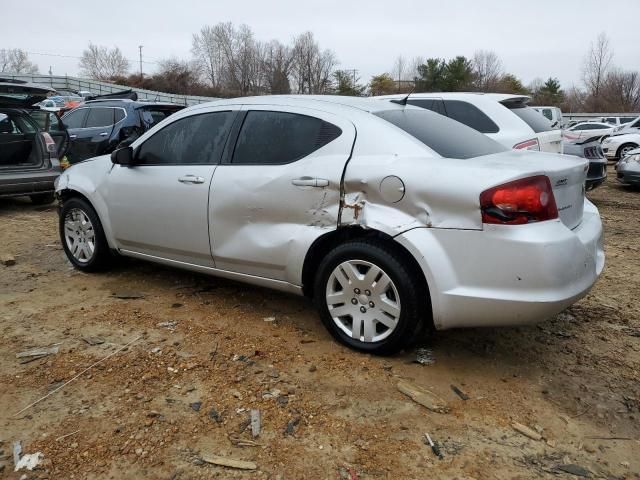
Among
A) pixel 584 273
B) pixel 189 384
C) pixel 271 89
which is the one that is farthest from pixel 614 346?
pixel 271 89

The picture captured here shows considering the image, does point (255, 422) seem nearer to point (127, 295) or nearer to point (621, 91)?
point (127, 295)

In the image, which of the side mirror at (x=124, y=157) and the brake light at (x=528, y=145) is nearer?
the side mirror at (x=124, y=157)

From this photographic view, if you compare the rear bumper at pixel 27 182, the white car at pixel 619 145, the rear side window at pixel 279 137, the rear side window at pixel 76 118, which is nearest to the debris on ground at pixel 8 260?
the rear bumper at pixel 27 182

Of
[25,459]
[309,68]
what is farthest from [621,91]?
[25,459]

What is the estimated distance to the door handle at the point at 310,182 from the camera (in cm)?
318

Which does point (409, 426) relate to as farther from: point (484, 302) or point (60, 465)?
point (60, 465)

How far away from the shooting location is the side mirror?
164 inches

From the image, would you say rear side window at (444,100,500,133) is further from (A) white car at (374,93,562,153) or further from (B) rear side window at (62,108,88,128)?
(B) rear side window at (62,108,88,128)

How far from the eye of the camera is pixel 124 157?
416 cm

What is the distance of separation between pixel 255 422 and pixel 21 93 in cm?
614

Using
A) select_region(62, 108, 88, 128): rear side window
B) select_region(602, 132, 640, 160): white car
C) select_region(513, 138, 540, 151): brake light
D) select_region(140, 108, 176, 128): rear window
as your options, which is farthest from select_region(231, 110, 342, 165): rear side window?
select_region(602, 132, 640, 160): white car

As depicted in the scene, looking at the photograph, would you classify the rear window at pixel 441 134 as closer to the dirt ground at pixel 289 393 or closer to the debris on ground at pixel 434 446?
the dirt ground at pixel 289 393

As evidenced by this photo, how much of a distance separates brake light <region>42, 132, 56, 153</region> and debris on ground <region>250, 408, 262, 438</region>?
7.02 meters

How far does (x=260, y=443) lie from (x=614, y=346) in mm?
2374
